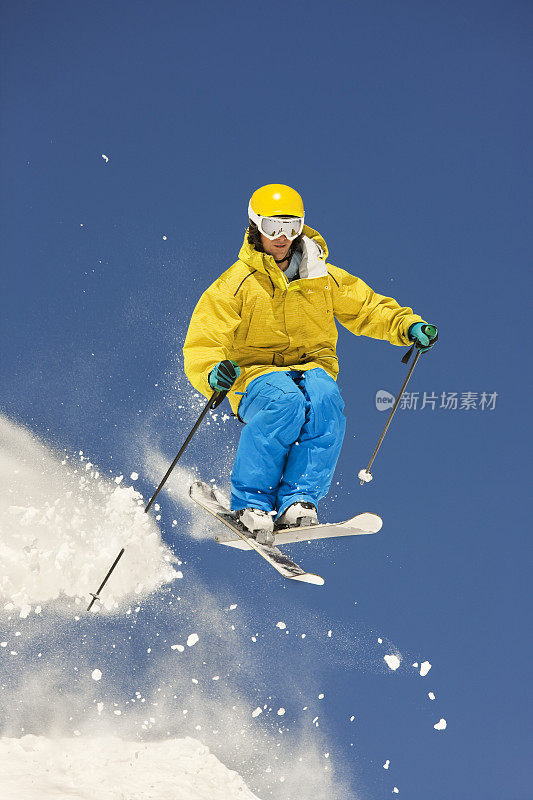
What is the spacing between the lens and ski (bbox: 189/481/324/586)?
2.06 meters

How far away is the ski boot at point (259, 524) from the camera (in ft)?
7.37

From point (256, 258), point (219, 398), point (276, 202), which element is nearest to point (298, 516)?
point (219, 398)

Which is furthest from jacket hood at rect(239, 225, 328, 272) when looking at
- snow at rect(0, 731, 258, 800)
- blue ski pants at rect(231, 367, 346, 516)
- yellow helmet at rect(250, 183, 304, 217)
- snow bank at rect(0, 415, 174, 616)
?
snow at rect(0, 731, 258, 800)

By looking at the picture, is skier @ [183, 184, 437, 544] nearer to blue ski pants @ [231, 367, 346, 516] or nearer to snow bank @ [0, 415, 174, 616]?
blue ski pants @ [231, 367, 346, 516]

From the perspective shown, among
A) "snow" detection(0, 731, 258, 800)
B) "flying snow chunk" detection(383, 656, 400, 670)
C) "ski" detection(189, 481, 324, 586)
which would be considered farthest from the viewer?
"flying snow chunk" detection(383, 656, 400, 670)

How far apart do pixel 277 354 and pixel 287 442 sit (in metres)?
0.30

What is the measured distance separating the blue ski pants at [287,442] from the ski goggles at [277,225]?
0.41 metres

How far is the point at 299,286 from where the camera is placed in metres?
2.38

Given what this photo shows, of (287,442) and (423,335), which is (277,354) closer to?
(287,442)

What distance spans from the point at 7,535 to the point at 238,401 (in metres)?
1.35

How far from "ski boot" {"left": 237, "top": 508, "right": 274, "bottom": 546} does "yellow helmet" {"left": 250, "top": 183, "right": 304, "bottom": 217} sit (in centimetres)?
86

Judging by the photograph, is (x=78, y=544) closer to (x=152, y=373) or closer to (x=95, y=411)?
(x=95, y=411)

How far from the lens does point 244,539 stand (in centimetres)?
225

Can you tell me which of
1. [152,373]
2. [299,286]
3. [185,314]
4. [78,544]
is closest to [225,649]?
[78,544]
